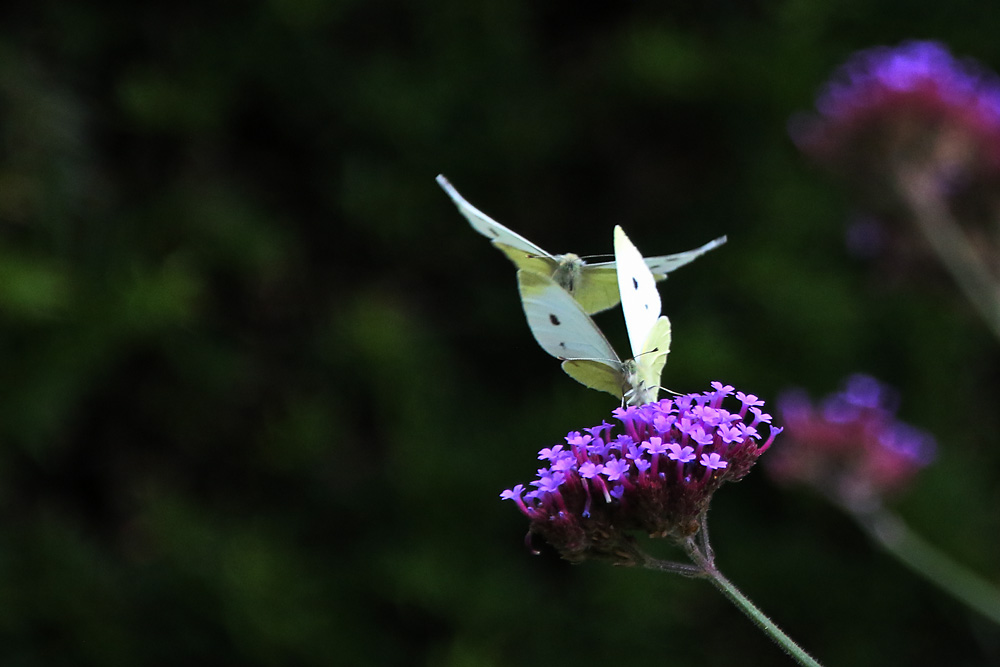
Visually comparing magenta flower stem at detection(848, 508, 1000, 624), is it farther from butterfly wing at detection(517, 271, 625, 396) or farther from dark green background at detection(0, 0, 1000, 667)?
butterfly wing at detection(517, 271, 625, 396)

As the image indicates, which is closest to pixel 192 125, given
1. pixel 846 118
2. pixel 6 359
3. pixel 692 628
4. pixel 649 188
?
pixel 6 359

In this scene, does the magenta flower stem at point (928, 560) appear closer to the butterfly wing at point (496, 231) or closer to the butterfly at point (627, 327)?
the butterfly at point (627, 327)

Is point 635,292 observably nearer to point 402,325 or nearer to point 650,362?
point 650,362

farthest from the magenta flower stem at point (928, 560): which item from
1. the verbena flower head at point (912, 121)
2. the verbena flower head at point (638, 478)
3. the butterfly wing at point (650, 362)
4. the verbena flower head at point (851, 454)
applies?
the verbena flower head at point (638, 478)

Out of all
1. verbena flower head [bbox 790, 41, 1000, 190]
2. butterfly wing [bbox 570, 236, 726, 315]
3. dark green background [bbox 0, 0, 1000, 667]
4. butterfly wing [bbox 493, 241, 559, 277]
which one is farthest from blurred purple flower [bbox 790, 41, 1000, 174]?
butterfly wing [bbox 493, 241, 559, 277]

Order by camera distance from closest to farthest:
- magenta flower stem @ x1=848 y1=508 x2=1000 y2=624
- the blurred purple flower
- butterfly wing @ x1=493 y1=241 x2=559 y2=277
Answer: butterfly wing @ x1=493 y1=241 x2=559 y2=277 → magenta flower stem @ x1=848 y1=508 x2=1000 y2=624 → the blurred purple flower

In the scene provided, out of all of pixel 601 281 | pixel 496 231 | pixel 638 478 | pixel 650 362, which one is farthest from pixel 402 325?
pixel 638 478
